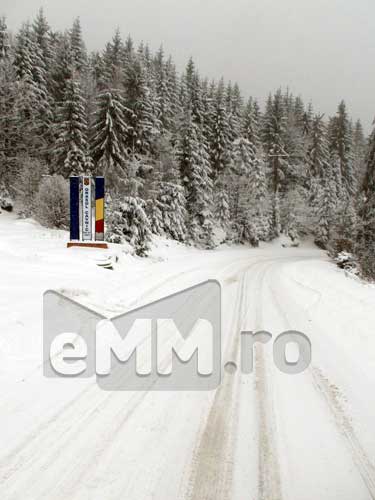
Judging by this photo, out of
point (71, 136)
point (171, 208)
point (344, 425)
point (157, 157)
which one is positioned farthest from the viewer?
point (157, 157)

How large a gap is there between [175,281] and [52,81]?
3285cm

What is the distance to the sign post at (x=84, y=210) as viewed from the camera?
11.8 metres

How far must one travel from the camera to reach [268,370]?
14.4 feet

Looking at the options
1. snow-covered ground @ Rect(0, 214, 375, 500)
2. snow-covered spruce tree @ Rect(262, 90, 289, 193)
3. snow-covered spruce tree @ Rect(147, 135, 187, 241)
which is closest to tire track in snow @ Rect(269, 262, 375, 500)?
snow-covered ground @ Rect(0, 214, 375, 500)

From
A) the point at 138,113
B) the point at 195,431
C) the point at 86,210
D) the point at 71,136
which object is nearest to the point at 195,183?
the point at 138,113

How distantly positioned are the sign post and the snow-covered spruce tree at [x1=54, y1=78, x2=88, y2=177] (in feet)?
48.2

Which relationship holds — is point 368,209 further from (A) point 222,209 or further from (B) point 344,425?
(B) point 344,425

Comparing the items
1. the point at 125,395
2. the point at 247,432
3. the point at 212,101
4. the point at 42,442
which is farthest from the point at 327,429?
the point at 212,101

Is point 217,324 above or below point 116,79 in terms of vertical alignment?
below

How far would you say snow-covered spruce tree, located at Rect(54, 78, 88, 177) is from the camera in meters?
25.6

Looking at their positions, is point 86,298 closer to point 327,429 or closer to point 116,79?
point 327,429

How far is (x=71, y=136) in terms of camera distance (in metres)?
25.6

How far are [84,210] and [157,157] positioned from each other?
51.7ft

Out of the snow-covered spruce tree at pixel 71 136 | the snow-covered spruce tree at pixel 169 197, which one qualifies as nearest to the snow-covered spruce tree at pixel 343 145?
the snow-covered spruce tree at pixel 169 197
